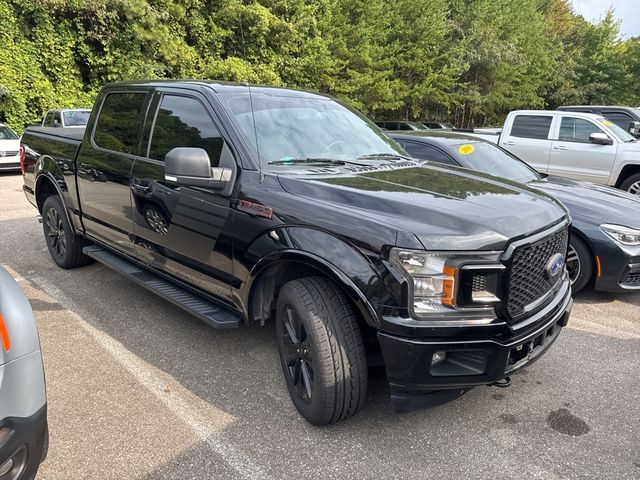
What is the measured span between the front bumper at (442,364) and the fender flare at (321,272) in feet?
0.41

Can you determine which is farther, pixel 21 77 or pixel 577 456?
pixel 21 77

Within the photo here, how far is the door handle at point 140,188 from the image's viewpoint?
11.5 feet

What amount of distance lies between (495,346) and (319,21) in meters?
19.9

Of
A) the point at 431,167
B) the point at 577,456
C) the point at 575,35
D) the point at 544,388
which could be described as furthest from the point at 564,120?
the point at 575,35

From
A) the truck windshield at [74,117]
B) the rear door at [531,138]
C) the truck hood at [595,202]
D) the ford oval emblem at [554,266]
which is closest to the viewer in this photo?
the ford oval emblem at [554,266]

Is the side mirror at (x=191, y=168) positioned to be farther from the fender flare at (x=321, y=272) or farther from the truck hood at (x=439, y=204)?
the fender flare at (x=321, y=272)

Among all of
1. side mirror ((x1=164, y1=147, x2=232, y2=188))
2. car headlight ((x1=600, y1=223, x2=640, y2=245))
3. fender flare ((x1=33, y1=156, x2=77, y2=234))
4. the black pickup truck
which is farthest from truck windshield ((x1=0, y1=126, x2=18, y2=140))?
car headlight ((x1=600, y1=223, x2=640, y2=245))

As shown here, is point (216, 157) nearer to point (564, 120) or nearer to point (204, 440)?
point (204, 440)

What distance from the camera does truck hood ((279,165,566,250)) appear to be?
7.32 feet

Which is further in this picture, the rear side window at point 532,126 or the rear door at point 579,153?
the rear side window at point 532,126

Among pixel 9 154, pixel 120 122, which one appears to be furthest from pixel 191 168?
pixel 9 154

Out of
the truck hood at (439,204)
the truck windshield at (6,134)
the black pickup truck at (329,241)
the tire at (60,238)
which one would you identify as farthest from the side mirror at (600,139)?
the truck windshield at (6,134)

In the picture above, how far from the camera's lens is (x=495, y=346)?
2.22 metres

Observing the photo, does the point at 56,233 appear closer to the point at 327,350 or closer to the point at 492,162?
the point at 327,350
